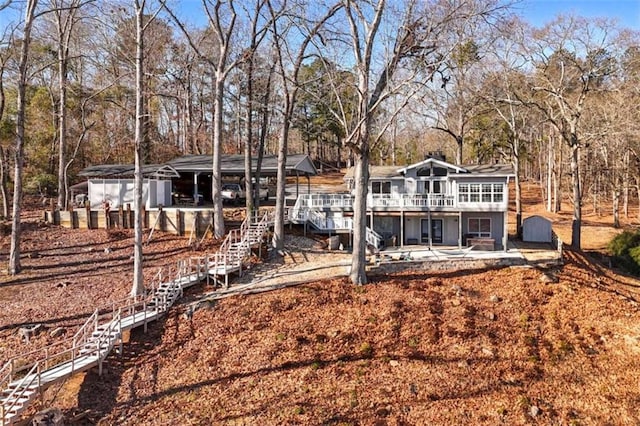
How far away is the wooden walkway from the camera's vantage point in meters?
9.53

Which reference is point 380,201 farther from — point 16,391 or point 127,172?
point 16,391

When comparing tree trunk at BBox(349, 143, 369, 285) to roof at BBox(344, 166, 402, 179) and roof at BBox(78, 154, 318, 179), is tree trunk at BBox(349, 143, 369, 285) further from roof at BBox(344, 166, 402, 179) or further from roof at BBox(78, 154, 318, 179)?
roof at BBox(78, 154, 318, 179)

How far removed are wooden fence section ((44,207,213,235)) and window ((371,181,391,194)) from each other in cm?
874

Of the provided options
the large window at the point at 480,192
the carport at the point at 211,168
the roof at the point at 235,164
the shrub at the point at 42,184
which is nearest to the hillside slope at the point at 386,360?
the large window at the point at 480,192

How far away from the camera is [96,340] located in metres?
11.5

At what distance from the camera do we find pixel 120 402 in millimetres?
10039

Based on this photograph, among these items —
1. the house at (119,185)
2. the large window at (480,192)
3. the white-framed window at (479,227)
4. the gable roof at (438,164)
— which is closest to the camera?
the large window at (480,192)

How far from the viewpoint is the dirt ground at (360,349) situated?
33.0 ft

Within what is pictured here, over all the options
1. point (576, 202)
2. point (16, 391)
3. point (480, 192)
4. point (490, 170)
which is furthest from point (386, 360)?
point (576, 202)

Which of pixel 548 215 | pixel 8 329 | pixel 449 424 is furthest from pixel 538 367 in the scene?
pixel 548 215

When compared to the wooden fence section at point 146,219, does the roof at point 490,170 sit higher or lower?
higher

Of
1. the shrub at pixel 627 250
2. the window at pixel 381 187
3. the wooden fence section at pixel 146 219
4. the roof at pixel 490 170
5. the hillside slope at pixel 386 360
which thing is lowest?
the hillside slope at pixel 386 360

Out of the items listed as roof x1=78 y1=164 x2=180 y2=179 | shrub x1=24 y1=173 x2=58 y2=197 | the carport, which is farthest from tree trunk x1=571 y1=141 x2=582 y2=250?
shrub x1=24 y1=173 x2=58 y2=197

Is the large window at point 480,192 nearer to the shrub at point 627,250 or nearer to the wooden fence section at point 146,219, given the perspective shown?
the shrub at point 627,250
